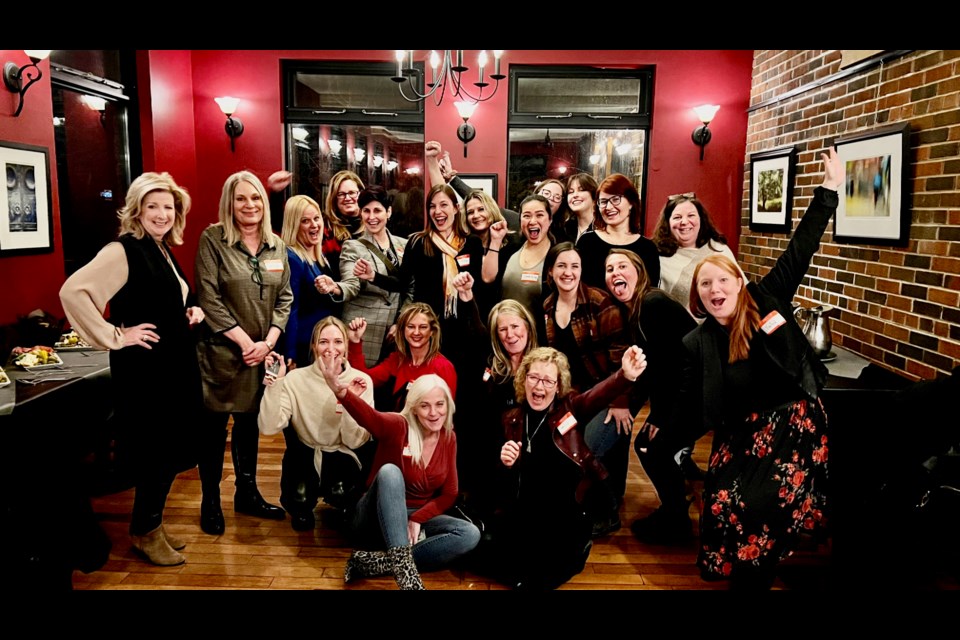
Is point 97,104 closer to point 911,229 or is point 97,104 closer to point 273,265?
point 273,265

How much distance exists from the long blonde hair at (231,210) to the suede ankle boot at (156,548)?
46.0 inches

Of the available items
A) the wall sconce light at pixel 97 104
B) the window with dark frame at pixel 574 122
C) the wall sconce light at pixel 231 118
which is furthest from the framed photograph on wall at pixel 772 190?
the wall sconce light at pixel 97 104

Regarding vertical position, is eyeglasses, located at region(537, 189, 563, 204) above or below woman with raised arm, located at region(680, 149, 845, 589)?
above

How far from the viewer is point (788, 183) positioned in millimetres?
3102

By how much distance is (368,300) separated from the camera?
8.52 feet

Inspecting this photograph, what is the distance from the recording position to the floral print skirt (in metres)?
2.19

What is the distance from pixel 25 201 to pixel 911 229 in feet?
12.7

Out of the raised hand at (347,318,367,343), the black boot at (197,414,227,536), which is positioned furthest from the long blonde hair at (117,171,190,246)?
the black boot at (197,414,227,536)

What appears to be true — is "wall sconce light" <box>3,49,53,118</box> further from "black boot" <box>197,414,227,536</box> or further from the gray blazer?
"black boot" <box>197,414,227,536</box>

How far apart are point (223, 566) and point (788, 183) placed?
3.06 metres

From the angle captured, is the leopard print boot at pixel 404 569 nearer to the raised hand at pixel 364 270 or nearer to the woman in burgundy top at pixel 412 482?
the woman in burgundy top at pixel 412 482

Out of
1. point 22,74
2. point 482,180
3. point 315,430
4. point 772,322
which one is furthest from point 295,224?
point 482,180

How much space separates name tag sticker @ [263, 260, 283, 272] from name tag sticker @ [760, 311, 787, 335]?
1.76 meters

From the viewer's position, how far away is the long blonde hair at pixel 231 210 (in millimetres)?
2330
